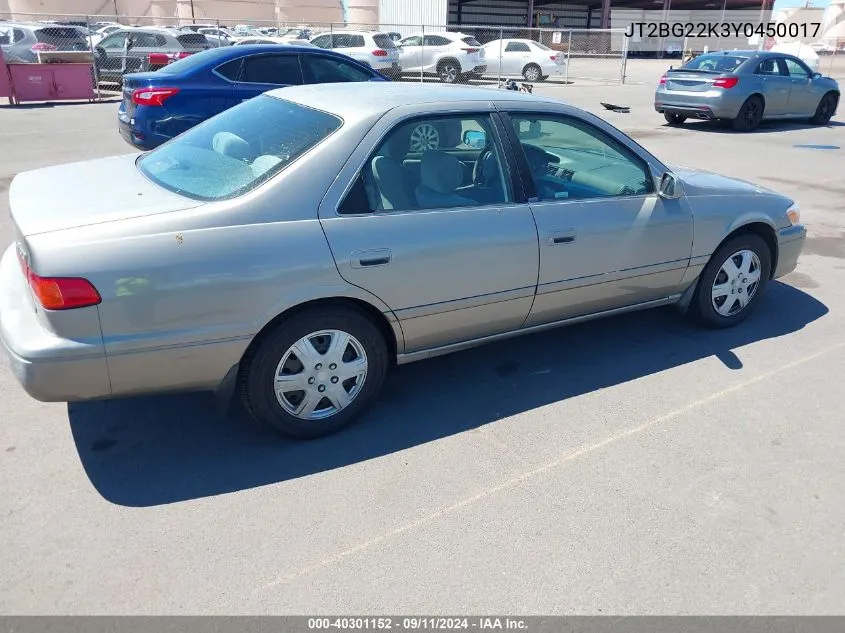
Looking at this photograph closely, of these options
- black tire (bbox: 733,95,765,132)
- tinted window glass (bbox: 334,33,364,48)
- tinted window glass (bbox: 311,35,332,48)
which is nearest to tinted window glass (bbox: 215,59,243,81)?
black tire (bbox: 733,95,765,132)

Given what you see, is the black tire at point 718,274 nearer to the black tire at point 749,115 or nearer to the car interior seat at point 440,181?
the car interior seat at point 440,181

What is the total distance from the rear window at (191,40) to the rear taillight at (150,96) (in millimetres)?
13739

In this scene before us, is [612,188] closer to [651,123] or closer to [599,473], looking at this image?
[599,473]

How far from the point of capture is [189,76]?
8562 millimetres

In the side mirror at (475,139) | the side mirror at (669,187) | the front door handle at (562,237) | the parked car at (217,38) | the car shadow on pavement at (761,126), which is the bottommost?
the car shadow on pavement at (761,126)

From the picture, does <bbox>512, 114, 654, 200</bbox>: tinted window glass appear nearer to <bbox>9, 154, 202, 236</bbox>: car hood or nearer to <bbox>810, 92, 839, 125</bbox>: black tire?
<bbox>9, 154, 202, 236</bbox>: car hood

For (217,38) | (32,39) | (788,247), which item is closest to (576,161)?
(788,247)

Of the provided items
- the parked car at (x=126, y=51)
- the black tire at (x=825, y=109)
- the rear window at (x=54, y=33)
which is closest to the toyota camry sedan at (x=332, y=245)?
the black tire at (x=825, y=109)

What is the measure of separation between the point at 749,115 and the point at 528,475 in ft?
45.0

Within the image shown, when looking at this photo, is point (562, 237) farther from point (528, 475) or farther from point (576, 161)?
point (528, 475)

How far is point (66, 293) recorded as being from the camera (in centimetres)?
269

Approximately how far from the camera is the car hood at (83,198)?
114 inches
